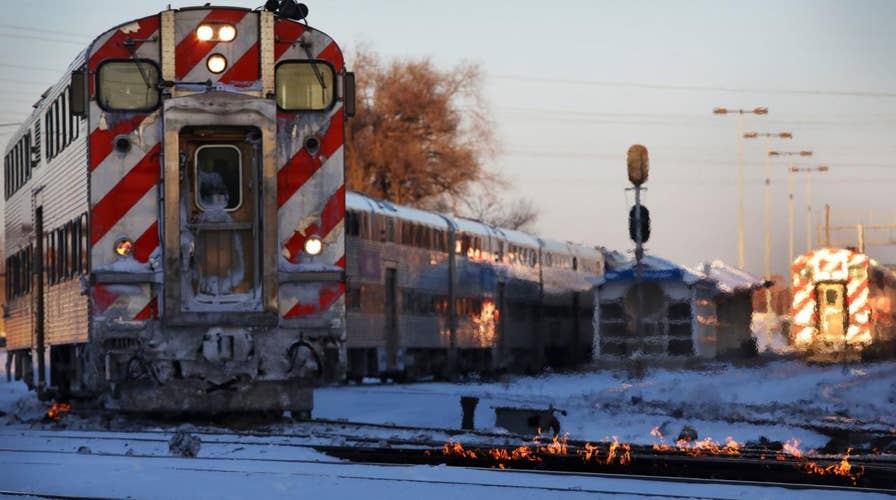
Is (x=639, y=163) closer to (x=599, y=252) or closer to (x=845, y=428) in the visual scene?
(x=845, y=428)

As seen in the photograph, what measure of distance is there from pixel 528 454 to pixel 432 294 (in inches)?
915

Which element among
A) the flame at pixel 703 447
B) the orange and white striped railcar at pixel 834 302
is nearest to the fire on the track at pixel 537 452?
the flame at pixel 703 447

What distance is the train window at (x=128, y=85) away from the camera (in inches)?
579

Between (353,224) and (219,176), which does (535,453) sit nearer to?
(219,176)

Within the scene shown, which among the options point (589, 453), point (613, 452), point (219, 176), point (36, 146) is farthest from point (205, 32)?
point (36, 146)

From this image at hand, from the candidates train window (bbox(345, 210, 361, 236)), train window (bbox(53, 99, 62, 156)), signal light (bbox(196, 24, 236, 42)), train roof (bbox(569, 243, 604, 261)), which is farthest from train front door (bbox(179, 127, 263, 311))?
train roof (bbox(569, 243, 604, 261))

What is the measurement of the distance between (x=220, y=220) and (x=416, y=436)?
277cm

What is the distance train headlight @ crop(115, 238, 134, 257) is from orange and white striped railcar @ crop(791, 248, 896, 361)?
21.4 meters

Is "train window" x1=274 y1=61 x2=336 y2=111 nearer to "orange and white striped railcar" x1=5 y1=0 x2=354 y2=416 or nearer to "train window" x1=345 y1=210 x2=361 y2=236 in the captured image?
"orange and white striped railcar" x1=5 y1=0 x2=354 y2=416

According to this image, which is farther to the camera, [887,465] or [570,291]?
[570,291]

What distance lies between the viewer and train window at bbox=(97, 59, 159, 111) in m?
14.7

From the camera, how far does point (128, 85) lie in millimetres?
14773

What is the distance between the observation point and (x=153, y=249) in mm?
14570

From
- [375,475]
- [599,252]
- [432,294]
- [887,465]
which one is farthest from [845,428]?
[599,252]
